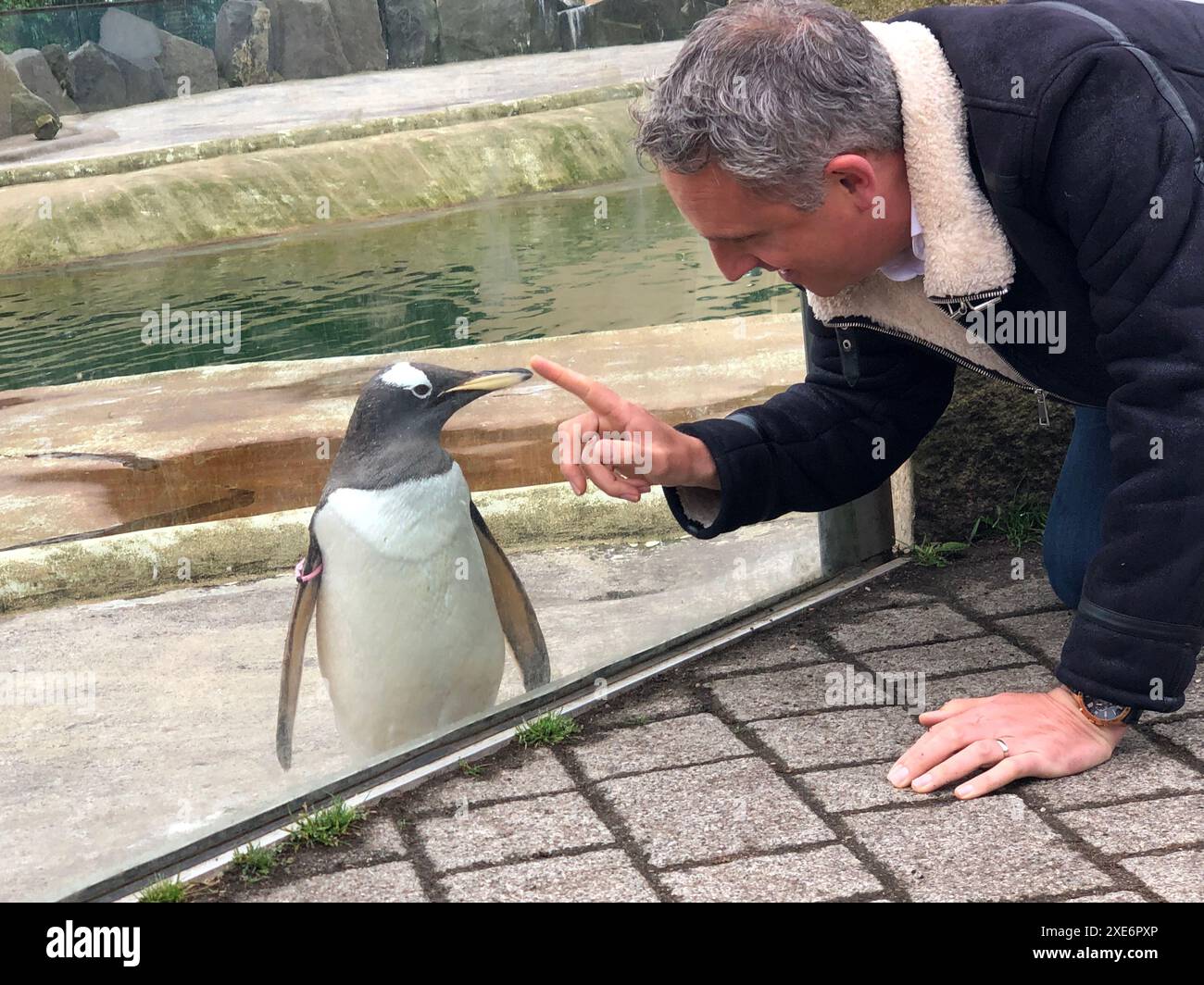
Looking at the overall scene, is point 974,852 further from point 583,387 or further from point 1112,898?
point 583,387

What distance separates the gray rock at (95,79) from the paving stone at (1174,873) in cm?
165

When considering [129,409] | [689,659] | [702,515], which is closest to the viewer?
[129,409]

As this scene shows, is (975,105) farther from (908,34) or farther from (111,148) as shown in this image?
(111,148)

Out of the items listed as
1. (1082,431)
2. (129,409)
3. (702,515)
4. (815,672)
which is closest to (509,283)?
(702,515)

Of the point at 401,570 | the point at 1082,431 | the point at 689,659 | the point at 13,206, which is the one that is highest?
the point at 13,206

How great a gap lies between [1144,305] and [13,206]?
4.91 feet

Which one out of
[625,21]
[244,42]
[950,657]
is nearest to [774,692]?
[950,657]

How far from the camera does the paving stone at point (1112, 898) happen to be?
162 cm

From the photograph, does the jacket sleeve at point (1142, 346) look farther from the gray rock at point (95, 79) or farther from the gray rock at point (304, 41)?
the gray rock at point (95, 79)

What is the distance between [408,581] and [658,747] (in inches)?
25.6

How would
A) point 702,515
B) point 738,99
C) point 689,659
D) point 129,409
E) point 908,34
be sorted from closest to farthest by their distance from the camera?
point 738,99 → point 908,34 → point 129,409 → point 702,515 → point 689,659

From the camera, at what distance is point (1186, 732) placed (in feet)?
6.80

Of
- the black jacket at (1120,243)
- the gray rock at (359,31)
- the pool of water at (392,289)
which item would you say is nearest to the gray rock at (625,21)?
the pool of water at (392,289)

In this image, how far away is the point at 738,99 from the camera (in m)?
1.76
